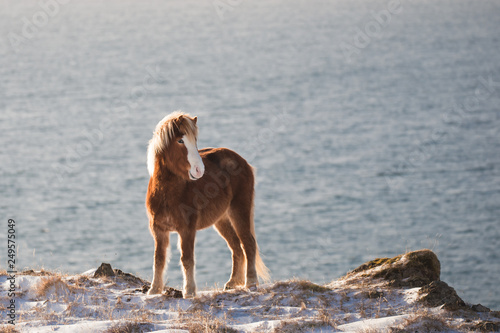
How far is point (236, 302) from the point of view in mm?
9664

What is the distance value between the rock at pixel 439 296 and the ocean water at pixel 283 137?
93.9 inches

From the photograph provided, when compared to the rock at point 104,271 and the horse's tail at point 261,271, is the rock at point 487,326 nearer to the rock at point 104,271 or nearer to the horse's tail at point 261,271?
the horse's tail at point 261,271

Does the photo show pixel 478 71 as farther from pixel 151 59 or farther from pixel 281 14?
pixel 281 14

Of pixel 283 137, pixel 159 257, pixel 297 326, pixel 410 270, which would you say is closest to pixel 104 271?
pixel 159 257

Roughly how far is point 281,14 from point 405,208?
130 metres

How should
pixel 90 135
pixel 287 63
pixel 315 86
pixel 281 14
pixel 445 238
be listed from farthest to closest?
pixel 281 14
pixel 287 63
pixel 315 86
pixel 90 135
pixel 445 238

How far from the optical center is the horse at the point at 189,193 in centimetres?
925

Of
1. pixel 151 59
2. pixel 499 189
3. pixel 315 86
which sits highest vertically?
pixel 151 59

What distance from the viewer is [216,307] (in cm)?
925

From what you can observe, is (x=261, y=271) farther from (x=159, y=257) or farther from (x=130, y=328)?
(x=130, y=328)

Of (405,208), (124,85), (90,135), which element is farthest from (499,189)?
(124,85)

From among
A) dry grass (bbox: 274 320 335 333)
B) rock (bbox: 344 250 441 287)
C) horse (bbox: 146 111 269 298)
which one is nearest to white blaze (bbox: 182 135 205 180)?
horse (bbox: 146 111 269 298)

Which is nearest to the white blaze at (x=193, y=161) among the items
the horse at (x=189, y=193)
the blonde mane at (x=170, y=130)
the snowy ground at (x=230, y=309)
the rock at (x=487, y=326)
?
the horse at (x=189, y=193)

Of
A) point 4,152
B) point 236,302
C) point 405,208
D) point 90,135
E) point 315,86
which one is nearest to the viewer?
point 236,302
